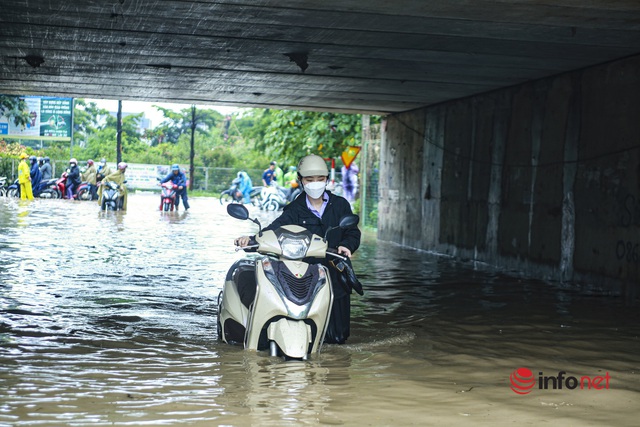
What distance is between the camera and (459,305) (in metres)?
11.4

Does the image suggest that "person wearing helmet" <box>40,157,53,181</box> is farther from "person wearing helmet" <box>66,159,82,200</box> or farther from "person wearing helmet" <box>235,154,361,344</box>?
"person wearing helmet" <box>235,154,361,344</box>

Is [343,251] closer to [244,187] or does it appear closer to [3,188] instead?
[244,187]

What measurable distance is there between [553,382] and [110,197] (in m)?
27.1

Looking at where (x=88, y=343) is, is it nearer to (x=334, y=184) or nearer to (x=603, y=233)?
(x=603, y=233)

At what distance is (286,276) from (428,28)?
550 cm

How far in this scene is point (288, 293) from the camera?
22.1 feet

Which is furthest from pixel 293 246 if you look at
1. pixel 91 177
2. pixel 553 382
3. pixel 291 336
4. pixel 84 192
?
pixel 84 192

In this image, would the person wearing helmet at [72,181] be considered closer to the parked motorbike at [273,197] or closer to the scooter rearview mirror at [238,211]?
the parked motorbike at [273,197]

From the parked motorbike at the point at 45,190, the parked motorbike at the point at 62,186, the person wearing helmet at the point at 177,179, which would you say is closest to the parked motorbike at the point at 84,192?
the parked motorbike at the point at 62,186

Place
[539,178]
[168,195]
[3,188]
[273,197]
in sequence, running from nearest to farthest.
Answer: [539,178]
[168,195]
[273,197]
[3,188]

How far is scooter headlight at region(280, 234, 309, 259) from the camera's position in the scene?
22.4 feet

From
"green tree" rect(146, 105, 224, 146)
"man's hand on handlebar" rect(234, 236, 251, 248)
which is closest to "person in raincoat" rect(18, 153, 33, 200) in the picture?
"green tree" rect(146, 105, 224, 146)

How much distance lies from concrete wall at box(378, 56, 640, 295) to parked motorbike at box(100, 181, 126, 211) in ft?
43.2

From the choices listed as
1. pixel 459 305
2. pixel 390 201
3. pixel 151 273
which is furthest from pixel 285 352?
pixel 390 201
